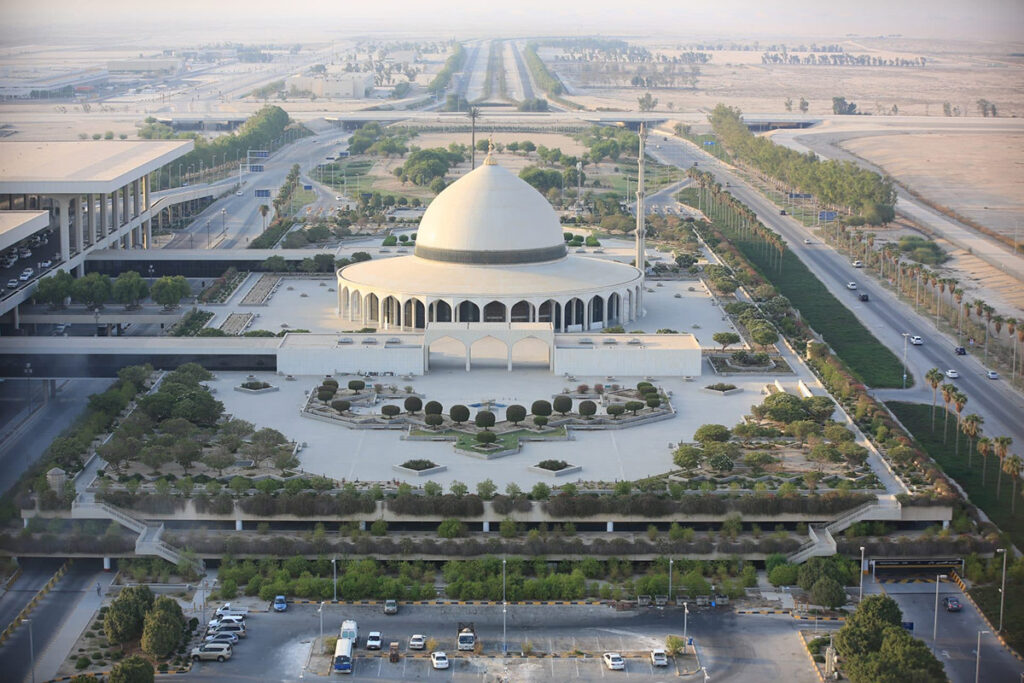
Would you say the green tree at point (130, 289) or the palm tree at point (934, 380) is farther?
the green tree at point (130, 289)

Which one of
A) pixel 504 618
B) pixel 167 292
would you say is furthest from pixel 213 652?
pixel 167 292

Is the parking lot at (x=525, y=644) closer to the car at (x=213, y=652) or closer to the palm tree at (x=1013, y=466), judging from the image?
the car at (x=213, y=652)

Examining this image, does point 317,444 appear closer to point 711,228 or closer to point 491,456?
point 491,456

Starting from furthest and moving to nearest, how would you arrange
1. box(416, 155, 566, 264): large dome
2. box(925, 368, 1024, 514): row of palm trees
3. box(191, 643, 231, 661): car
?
box(416, 155, 566, 264): large dome → box(925, 368, 1024, 514): row of palm trees → box(191, 643, 231, 661): car

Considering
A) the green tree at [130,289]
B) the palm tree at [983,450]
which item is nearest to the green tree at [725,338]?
the palm tree at [983,450]

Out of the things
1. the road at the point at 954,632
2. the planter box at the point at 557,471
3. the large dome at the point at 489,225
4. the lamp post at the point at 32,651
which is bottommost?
the road at the point at 954,632

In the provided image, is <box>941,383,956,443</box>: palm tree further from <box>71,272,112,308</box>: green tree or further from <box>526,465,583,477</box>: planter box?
<box>71,272,112,308</box>: green tree

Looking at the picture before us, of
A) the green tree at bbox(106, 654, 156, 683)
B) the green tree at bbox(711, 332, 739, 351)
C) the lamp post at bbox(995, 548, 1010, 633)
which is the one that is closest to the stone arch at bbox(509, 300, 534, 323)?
the green tree at bbox(711, 332, 739, 351)
